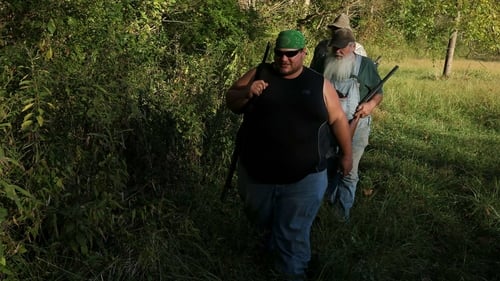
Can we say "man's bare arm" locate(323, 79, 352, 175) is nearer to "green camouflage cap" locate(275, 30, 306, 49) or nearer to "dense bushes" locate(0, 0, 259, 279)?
"green camouflage cap" locate(275, 30, 306, 49)

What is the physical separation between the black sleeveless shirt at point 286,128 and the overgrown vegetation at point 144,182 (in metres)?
0.72

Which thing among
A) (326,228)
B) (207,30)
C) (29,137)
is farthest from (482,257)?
(207,30)

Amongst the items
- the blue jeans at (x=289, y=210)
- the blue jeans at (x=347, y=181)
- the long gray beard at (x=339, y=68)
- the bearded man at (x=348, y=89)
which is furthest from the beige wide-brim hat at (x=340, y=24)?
the blue jeans at (x=289, y=210)

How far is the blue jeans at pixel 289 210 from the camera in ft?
12.0

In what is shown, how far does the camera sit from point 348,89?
4.81m

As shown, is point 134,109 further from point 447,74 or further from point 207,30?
point 447,74

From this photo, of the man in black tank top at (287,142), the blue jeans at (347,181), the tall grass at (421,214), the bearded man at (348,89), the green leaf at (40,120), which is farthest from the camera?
the blue jeans at (347,181)

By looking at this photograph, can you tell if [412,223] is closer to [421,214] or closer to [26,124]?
[421,214]

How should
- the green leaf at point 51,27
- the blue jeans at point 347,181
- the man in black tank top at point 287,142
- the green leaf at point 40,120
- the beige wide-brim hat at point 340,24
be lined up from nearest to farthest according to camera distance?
the green leaf at point 40,120 < the man in black tank top at point 287,142 < the green leaf at point 51,27 < the blue jeans at point 347,181 < the beige wide-brim hat at point 340,24

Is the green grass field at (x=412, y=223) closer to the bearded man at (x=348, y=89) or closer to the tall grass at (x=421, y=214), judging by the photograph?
the tall grass at (x=421, y=214)

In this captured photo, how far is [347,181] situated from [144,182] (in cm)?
182

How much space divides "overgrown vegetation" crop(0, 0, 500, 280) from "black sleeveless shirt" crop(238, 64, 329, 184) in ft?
2.36

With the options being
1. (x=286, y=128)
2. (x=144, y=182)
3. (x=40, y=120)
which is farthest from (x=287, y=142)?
(x=40, y=120)

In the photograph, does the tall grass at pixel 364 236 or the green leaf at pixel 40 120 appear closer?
the green leaf at pixel 40 120
